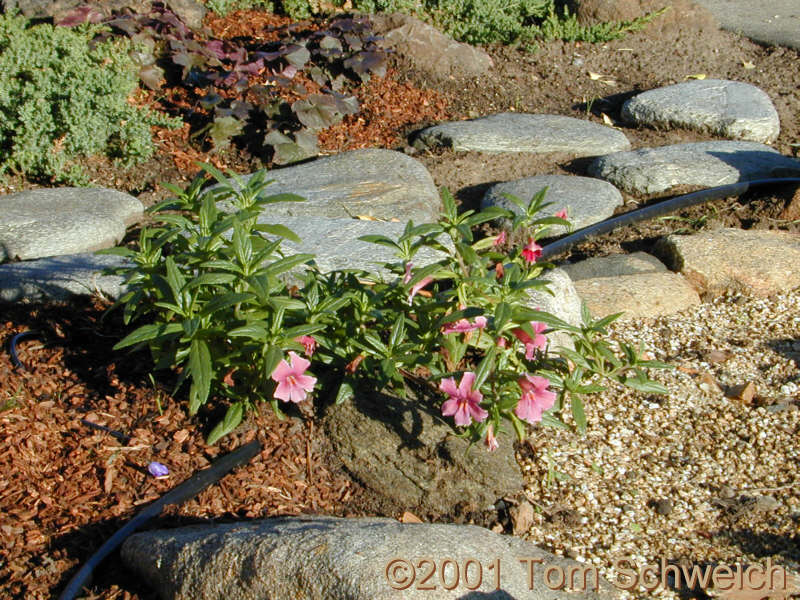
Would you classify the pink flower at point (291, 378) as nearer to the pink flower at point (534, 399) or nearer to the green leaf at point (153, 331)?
the green leaf at point (153, 331)

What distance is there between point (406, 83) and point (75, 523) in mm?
4985

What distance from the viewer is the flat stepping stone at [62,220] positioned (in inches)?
181

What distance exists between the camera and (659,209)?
5.10 metres

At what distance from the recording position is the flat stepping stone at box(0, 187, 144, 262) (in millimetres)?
4590

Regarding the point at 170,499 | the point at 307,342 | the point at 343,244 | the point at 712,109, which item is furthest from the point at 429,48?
the point at 170,499

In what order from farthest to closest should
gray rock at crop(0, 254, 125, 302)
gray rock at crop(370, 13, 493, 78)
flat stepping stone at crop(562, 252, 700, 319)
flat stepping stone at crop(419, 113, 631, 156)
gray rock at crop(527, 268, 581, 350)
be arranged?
gray rock at crop(370, 13, 493, 78) < flat stepping stone at crop(419, 113, 631, 156) < flat stepping stone at crop(562, 252, 700, 319) < gray rock at crop(0, 254, 125, 302) < gray rock at crop(527, 268, 581, 350)

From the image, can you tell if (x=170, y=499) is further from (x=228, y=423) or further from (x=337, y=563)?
(x=337, y=563)

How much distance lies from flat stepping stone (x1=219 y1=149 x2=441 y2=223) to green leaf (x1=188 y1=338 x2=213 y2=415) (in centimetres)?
219

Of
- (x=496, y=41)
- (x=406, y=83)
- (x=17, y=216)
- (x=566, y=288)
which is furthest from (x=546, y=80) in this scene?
(x=17, y=216)

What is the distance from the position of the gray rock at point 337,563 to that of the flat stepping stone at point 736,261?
2.24 meters

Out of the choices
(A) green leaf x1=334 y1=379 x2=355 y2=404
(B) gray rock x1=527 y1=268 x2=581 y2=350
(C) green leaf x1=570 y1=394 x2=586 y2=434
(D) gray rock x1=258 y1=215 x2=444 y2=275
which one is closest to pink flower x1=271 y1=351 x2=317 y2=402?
(A) green leaf x1=334 y1=379 x2=355 y2=404

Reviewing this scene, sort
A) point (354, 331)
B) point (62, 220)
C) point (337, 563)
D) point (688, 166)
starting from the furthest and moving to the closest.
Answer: point (688, 166) < point (62, 220) < point (354, 331) < point (337, 563)

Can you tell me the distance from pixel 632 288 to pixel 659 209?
3.62 ft

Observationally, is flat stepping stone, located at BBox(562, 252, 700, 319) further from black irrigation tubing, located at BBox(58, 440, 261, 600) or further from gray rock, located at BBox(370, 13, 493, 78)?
gray rock, located at BBox(370, 13, 493, 78)
